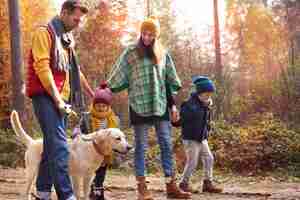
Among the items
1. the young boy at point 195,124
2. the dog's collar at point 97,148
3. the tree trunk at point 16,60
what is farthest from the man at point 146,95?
the tree trunk at point 16,60

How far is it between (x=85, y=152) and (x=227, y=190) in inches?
93.5

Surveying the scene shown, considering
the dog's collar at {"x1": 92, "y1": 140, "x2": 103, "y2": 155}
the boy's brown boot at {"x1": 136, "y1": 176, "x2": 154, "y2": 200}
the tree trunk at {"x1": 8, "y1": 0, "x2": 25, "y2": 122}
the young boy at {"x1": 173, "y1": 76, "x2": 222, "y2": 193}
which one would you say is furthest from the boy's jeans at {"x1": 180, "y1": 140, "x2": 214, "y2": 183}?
the tree trunk at {"x1": 8, "y1": 0, "x2": 25, "y2": 122}

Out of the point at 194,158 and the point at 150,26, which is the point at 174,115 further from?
the point at 150,26

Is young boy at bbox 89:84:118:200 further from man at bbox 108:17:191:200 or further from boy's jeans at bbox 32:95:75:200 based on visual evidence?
boy's jeans at bbox 32:95:75:200

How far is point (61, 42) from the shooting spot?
413 centimetres

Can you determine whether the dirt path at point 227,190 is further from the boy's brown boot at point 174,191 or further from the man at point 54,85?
the man at point 54,85

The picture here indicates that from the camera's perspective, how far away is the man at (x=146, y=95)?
5.14 meters

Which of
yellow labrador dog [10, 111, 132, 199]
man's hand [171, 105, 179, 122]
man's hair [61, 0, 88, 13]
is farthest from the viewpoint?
man's hand [171, 105, 179, 122]

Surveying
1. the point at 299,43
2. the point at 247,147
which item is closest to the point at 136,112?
the point at 247,147

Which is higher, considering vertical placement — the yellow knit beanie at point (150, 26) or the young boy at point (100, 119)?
the yellow knit beanie at point (150, 26)

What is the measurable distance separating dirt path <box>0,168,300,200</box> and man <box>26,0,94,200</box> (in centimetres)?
178

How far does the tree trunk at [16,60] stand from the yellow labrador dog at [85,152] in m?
7.74

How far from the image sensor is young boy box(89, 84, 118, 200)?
5.25 meters

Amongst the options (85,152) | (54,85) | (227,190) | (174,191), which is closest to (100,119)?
(85,152)
